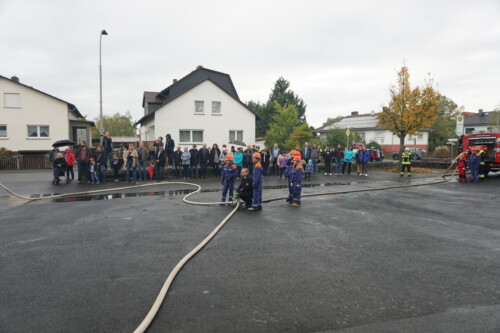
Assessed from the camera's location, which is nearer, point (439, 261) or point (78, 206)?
point (439, 261)

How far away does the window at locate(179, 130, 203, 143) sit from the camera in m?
30.0

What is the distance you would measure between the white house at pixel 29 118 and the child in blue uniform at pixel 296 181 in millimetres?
28967

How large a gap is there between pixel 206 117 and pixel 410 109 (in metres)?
17.3

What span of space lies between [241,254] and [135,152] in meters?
12.1

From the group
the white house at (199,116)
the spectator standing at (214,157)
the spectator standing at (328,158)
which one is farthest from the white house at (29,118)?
the spectator standing at (328,158)

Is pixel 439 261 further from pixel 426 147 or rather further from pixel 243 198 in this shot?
pixel 426 147

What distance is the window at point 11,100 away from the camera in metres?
31.7

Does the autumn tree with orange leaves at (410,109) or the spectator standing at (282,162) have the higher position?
the autumn tree with orange leaves at (410,109)

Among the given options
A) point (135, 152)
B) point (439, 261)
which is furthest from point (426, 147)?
point (439, 261)

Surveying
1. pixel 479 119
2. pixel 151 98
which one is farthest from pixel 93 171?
pixel 479 119

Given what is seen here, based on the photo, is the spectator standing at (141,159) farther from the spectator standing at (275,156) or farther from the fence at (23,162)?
the fence at (23,162)

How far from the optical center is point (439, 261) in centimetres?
521

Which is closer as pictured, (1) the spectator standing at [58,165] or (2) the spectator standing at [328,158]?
(1) the spectator standing at [58,165]

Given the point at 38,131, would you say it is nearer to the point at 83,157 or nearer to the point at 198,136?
the point at 198,136
